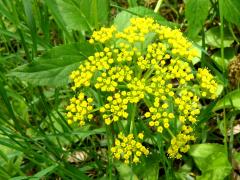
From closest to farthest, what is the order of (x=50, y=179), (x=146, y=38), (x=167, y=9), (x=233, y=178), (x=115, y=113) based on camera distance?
(x=115, y=113) < (x=146, y=38) < (x=233, y=178) < (x=50, y=179) < (x=167, y=9)

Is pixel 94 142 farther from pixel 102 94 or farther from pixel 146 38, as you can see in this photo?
pixel 146 38

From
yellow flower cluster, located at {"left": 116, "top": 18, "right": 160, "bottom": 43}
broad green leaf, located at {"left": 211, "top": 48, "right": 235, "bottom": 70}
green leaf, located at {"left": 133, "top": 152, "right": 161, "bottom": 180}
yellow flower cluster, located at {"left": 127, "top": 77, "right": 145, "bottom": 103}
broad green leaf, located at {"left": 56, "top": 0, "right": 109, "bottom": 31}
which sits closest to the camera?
yellow flower cluster, located at {"left": 127, "top": 77, "right": 145, "bottom": 103}

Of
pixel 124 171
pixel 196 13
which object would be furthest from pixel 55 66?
pixel 196 13

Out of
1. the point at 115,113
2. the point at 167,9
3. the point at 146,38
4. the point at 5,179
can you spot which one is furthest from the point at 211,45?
the point at 5,179

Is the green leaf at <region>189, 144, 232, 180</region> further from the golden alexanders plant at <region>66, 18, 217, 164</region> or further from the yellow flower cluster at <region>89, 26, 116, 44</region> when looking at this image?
the yellow flower cluster at <region>89, 26, 116, 44</region>

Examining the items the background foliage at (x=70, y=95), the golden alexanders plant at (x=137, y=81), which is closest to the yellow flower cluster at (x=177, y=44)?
the golden alexanders plant at (x=137, y=81)

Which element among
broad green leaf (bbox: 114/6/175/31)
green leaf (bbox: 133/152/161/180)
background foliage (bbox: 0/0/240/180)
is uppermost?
broad green leaf (bbox: 114/6/175/31)

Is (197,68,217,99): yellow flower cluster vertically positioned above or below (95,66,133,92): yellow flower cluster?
below

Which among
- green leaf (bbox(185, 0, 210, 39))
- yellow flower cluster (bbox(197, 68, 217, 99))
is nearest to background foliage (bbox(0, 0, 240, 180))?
green leaf (bbox(185, 0, 210, 39))
